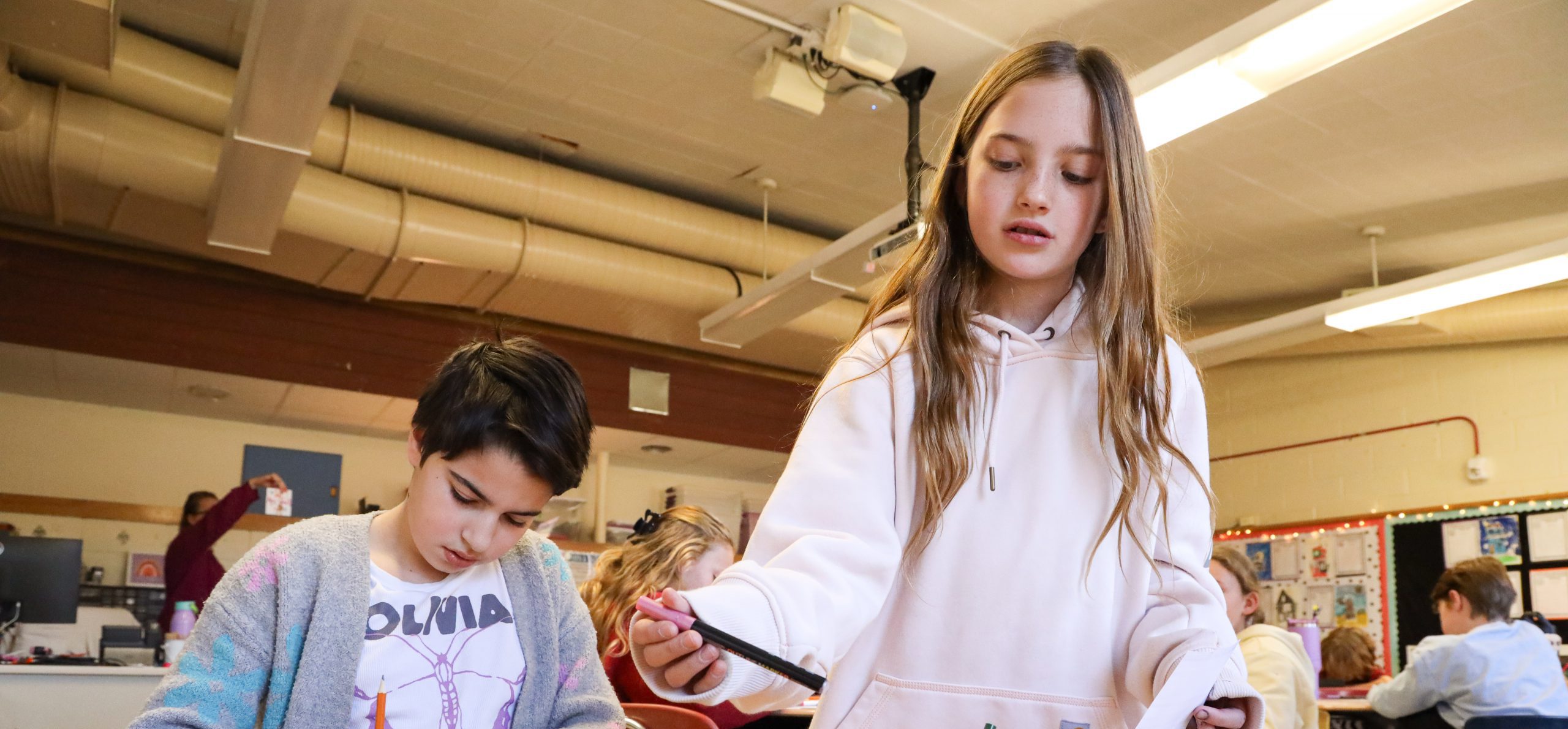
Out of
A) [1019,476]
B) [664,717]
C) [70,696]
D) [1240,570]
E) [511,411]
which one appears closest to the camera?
[1019,476]

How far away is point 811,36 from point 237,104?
211 cm

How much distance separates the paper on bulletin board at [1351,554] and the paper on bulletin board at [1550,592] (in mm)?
981

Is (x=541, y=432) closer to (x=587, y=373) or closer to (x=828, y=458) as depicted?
(x=828, y=458)

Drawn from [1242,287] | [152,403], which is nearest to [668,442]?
[152,403]

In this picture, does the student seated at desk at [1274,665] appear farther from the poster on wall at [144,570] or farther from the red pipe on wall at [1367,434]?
the poster on wall at [144,570]

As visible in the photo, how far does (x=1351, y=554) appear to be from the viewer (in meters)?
7.57

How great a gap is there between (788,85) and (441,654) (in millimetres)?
3385

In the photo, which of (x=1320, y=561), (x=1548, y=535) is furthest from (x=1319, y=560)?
(x=1548, y=535)

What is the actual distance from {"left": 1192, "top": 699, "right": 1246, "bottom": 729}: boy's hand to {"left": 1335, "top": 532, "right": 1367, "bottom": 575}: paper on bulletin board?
7370mm

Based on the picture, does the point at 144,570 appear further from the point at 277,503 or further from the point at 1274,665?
the point at 1274,665

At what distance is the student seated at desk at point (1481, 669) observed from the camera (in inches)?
170

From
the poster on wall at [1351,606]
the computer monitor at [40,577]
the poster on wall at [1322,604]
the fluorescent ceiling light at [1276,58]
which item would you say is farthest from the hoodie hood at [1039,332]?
the poster on wall at [1322,604]

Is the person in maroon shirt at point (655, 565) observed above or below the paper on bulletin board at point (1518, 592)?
above

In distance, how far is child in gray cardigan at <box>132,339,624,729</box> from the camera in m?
1.48
